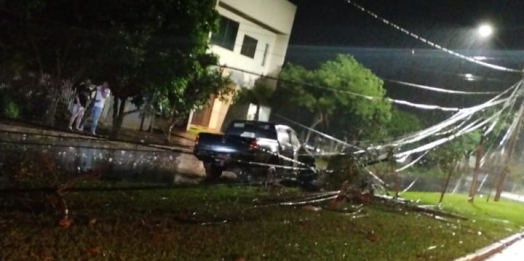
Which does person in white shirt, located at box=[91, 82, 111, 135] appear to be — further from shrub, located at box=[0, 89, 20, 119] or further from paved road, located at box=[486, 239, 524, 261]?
paved road, located at box=[486, 239, 524, 261]

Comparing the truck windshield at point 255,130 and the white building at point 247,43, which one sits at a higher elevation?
the white building at point 247,43

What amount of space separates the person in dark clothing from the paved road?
411 inches

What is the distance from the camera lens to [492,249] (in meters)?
13.8

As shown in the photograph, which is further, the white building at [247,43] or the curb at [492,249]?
the white building at [247,43]

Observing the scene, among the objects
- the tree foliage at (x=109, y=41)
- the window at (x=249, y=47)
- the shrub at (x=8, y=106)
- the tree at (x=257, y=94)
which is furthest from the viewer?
the window at (x=249, y=47)

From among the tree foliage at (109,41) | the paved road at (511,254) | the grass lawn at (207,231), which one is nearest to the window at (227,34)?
the tree foliage at (109,41)

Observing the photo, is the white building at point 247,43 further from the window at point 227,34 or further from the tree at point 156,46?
the tree at point 156,46

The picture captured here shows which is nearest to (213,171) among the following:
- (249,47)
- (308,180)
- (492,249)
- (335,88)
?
(308,180)

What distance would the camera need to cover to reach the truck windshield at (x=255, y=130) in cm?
1758

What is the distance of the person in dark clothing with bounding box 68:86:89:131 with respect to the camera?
1741 cm

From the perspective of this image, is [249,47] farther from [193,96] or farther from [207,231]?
[207,231]

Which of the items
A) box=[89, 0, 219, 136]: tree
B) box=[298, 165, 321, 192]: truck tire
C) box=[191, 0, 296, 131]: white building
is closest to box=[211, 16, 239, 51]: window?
box=[191, 0, 296, 131]: white building

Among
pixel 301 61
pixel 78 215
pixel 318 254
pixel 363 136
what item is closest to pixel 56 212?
pixel 78 215

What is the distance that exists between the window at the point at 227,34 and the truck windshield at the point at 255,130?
14.9 meters
